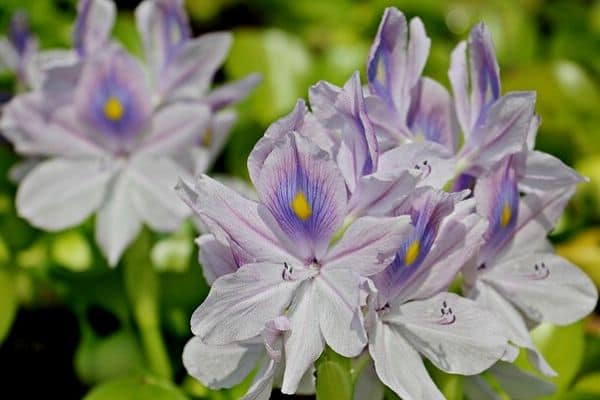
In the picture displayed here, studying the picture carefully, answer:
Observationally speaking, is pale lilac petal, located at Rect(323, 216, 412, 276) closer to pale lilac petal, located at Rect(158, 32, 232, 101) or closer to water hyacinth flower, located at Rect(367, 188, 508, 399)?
water hyacinth flower, located at Rect(367, 188, 508, 399)

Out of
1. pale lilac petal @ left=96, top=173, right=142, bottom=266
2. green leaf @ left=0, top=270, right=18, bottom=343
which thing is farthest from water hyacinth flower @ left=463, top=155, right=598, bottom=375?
green leaf @ left=0, top=270, right=18, bottom=343

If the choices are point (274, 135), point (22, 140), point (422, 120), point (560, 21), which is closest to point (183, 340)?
point (22, 140)

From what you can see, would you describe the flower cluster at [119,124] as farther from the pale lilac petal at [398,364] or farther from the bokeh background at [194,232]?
the pale lilac petal at [398,364]

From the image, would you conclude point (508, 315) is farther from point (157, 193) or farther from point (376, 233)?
point (157, 193)

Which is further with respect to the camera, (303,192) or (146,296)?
(146,296)

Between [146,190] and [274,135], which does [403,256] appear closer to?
[274,135]

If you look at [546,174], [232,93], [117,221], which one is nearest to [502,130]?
[546,174]
